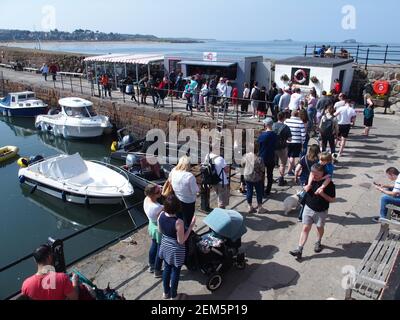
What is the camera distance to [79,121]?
20141 mm

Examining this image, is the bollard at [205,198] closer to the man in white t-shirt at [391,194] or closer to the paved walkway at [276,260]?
the paved walkway at [276,260]

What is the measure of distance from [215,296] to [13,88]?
32707mm

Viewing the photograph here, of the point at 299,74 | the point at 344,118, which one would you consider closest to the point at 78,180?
the point at 344,118

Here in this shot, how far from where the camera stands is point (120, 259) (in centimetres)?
588

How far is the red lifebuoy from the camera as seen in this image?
1676cm

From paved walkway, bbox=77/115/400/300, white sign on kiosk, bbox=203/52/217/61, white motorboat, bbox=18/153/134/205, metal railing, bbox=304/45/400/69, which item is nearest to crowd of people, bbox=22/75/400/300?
paved walkway, bbox=77/115/400/300

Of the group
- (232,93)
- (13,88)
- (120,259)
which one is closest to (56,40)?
(13,88)

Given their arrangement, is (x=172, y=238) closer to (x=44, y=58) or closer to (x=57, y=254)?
(x=57, y=254)

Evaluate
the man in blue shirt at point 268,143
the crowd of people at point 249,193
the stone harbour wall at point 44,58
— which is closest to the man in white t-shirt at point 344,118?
the crowd of people at point 249,193

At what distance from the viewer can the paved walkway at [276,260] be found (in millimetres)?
4949

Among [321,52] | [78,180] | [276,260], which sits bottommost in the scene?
[78,180]

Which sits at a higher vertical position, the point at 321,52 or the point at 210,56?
the point at 321,52

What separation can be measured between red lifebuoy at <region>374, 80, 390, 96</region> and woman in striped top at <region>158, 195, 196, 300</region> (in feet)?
51.4

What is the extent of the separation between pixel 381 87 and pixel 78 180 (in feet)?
46.1
